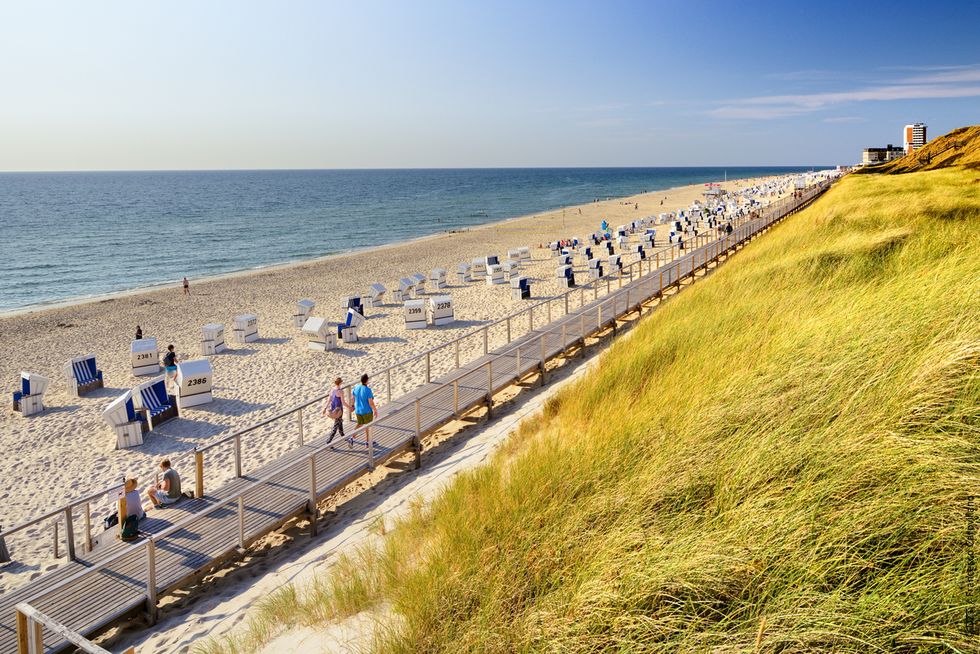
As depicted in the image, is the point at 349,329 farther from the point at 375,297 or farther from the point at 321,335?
the point at 375,297

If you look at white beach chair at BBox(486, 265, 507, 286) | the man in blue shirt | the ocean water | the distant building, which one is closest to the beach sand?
white beach chair at BBox(486, 265, 507, 286)

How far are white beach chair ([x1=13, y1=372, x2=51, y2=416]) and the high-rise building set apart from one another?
78.0 meters

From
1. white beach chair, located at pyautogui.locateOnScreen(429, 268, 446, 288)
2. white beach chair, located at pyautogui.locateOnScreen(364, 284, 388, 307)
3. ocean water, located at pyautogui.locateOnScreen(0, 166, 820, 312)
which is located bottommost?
white beach chair, located at pyautogui.locateOnScreen(364, 284, 388, 307)

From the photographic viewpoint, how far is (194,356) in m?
19.2

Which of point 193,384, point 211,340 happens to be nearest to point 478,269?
point 211,340

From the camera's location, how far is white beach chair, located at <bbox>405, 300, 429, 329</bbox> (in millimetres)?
20438

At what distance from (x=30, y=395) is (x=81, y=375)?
4.70 feet

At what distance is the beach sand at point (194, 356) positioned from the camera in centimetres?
1078

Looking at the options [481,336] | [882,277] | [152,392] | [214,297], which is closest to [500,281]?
[481,336]

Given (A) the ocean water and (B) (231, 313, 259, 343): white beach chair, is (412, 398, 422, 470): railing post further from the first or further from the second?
(A) the ocean water

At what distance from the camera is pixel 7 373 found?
18.1 metres

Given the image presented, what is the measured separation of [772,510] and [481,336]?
582 inches

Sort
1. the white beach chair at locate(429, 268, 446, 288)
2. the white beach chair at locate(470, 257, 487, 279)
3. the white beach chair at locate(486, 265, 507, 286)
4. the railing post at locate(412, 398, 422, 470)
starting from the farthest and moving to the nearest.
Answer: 1. the white beach chair at locate(470, 257, 487, 279)
2. the white beach chair at locate(486, 265, 507, 286)
3. the white beach chair at locate(429, 268, 446, 288)
4. the railing post at locate(412, 398, 422, 470)

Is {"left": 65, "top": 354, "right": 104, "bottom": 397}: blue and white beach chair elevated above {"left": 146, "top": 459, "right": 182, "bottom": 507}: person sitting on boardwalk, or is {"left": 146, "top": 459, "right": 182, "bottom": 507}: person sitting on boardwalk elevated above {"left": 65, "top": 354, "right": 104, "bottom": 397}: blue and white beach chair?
{"left": 65, "top": 354, "right": 104, "bottom": 397}: blue and white beach chair
